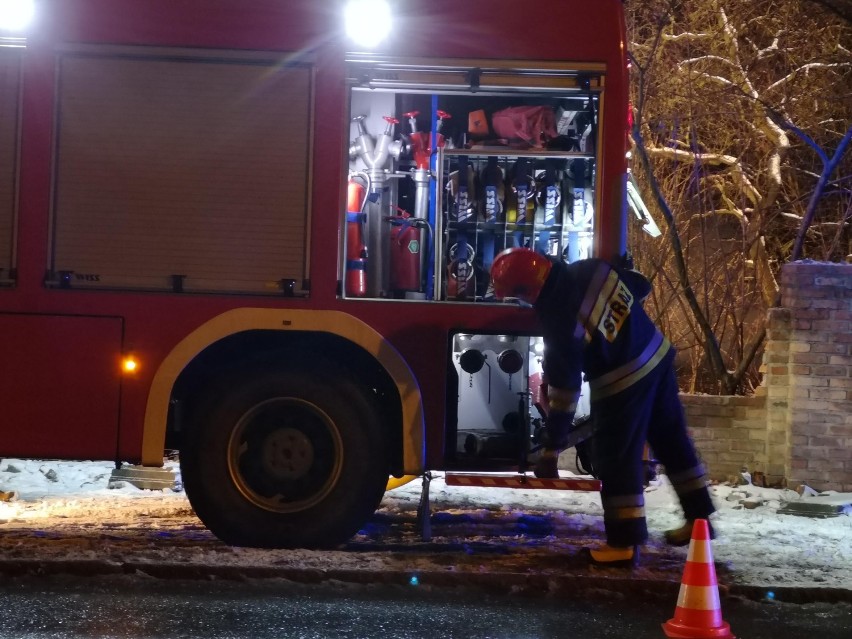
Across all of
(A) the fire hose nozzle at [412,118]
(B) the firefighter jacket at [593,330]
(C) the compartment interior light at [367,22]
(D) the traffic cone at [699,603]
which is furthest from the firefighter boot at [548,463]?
(C) the compartment interior light at [367,22]

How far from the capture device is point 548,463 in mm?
5285

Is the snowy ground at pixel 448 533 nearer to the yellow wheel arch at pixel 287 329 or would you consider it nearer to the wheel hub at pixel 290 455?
the wheel hub at pixel 290 455

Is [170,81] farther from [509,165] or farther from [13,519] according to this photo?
[13,519]

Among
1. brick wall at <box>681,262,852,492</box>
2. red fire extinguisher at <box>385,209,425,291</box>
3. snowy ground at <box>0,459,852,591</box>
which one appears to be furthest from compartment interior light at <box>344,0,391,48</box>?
brick wall at <box>681,262,852,492</box>

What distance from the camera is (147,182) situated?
5.58 meters

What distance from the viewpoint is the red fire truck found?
216 inches

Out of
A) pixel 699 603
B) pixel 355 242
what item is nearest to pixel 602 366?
pixel 699 603

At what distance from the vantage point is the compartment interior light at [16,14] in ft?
18.2

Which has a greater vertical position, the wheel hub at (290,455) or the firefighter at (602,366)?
the firefighter at (602,366)

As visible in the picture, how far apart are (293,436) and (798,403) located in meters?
4.44

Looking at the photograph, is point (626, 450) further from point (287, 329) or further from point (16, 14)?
point (16, 14)

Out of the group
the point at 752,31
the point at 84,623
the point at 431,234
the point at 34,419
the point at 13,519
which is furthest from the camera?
the point at 752,31

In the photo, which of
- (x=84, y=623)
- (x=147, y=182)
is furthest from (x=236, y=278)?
(x=84, y=623)

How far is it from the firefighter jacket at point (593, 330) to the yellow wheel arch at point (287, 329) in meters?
0.78
